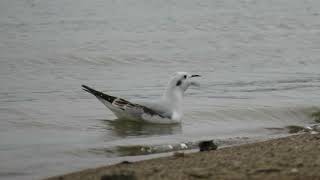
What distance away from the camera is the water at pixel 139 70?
979 cm

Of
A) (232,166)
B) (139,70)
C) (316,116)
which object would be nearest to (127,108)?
(316,116)

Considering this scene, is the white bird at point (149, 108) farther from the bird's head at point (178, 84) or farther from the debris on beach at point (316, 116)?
the debris on beach at point (316, 116)

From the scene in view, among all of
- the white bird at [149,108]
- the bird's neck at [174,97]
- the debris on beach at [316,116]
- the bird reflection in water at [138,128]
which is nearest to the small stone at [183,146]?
the bird reflection in water at [138,128]

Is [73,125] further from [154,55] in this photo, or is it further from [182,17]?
[182,17]

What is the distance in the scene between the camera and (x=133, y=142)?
959 cm

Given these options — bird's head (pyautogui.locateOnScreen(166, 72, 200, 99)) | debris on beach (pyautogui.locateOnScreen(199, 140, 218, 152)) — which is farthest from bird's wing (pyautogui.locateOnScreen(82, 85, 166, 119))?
debris on beach (pyautogui.locateOnScreen(199, 140, 218, 152))

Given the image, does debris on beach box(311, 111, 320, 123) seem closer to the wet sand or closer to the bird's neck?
the bird's neck

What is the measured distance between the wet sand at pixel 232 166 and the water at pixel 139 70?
3.43ft

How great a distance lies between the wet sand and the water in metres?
1.05

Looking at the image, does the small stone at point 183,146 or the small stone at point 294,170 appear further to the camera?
the small stone at point 183,146

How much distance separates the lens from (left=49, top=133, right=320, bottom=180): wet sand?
6363 mm

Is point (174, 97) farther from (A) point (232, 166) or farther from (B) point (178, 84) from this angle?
(A) point (232, 166)

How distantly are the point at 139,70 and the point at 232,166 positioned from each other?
859 centimetres

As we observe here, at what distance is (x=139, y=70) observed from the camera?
50.0 ft
